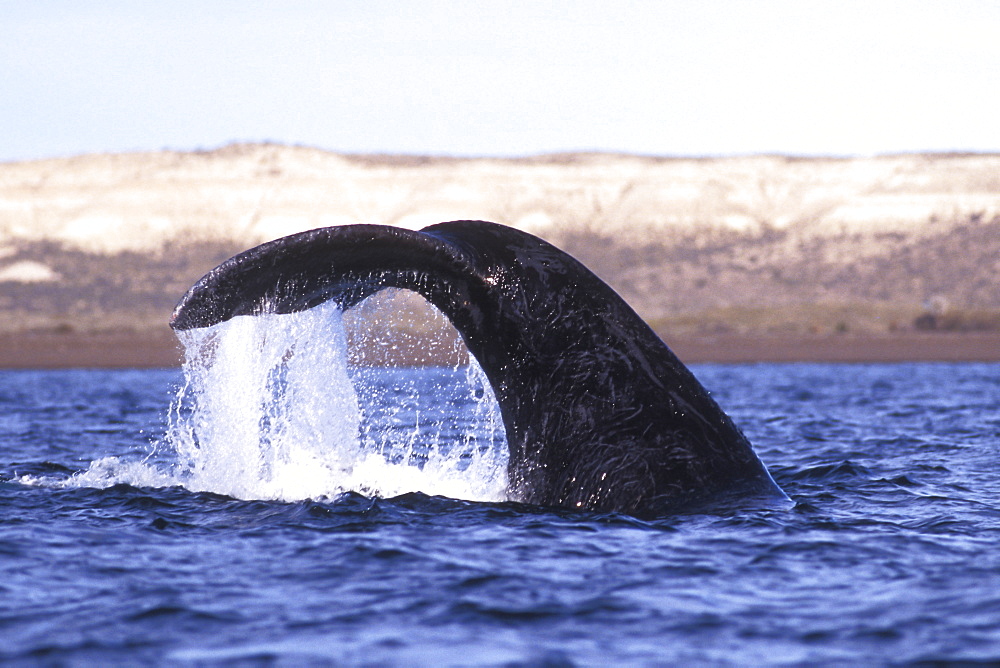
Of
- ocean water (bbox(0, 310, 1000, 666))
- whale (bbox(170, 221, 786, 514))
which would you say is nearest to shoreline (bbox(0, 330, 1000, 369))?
ocean water (bbox(0, 310, 1000, 666))

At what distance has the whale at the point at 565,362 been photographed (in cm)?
639

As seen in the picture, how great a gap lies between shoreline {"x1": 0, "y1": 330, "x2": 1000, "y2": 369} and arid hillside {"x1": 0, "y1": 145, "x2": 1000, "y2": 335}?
64.0 ft

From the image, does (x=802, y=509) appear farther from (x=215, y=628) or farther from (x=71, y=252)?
(x=71, y=252)

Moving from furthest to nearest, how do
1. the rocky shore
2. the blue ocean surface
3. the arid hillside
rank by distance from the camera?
the arid hillside → the rocky shore → the blue ocean surface

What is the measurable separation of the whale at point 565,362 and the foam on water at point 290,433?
0.34m

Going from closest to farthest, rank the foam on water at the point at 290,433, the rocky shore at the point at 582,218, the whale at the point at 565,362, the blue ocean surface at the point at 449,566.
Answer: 1. the blue ocean surface at the point at 449,566
2. the whale at the point at 565,362
3. the foam on water at the point at 290,433
4. the rocky shore at the point at 582,218

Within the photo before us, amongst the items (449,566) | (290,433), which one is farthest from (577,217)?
(449,566)

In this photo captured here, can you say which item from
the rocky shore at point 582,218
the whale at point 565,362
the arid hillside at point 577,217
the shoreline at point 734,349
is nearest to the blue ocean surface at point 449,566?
the whale at point 565,362

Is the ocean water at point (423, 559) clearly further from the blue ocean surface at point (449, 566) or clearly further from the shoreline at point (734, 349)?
the shoreline at point (734, 349)

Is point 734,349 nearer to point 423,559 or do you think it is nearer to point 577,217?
point 423,559

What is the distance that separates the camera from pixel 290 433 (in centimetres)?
891

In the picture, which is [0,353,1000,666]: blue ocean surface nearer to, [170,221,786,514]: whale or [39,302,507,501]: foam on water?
[39,302,507,501]: foam on water

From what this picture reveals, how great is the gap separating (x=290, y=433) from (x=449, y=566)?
119 inches

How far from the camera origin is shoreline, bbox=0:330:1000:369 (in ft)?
120
